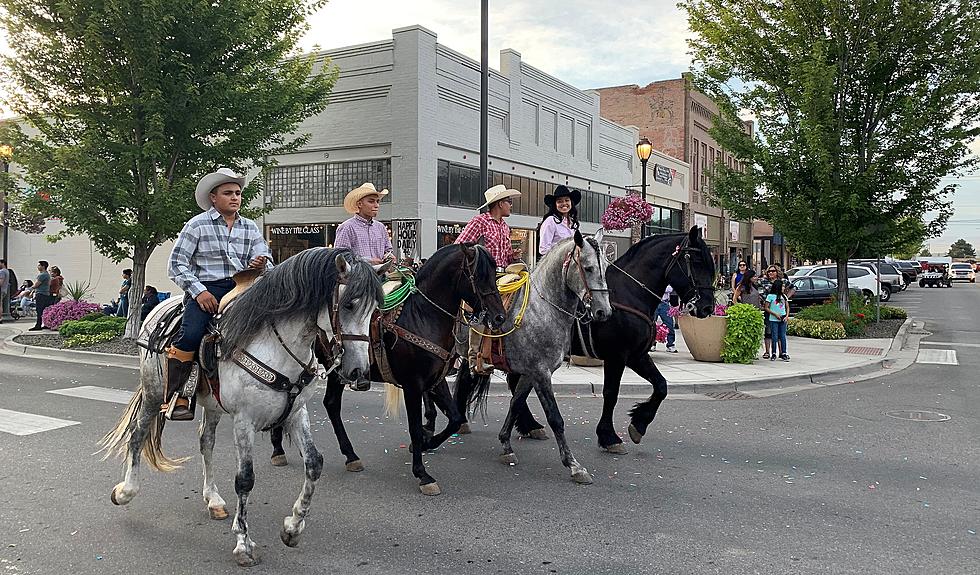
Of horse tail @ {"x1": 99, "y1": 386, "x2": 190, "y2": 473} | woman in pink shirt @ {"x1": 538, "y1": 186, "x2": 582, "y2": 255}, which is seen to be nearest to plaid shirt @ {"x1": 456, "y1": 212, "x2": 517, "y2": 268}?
woman in pink shirt @ {"x1": 538, "y1": 186, "x2": 582, "y2": 255}

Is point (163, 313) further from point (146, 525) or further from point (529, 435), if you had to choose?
point (529, 435)

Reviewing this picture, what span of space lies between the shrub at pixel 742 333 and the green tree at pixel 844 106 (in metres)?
6.67

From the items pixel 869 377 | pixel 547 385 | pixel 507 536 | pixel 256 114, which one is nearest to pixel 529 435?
pixel 547 385

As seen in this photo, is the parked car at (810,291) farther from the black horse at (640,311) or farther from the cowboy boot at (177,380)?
the cowboy boot at (177,380)

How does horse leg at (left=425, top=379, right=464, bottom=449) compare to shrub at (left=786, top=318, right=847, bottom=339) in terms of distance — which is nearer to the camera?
horse leg at (left=425, top=379, right=464, bottom=449)

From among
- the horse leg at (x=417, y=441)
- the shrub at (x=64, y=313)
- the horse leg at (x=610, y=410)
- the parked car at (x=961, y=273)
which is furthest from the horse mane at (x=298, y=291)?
the parked car at (x=961, y=273)

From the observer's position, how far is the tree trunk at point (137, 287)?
14.2m

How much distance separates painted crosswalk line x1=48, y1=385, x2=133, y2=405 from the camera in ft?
29.0

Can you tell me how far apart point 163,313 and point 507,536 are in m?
3.02

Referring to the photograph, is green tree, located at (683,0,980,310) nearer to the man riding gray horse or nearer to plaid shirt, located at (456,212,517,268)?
plaid shirt, located at (456,212,517,268)

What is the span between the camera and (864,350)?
14758 millimetres

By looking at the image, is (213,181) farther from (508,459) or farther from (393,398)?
(508,459)

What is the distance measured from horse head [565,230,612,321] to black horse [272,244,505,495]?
3.49 feet

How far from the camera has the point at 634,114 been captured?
50219mm
